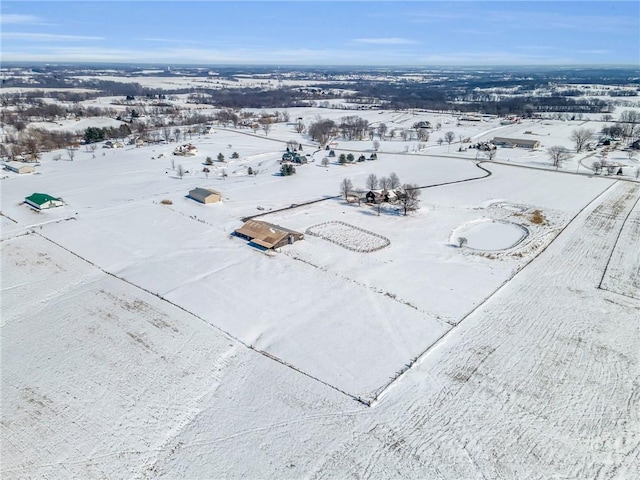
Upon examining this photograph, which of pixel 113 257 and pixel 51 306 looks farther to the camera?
pixel 113 257

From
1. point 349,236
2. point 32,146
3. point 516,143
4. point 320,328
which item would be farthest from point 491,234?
point 32,146

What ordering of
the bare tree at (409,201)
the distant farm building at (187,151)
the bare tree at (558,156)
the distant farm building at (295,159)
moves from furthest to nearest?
the distant farm building at (187,151)
the distant farm building at (295,159)
the bare tree at (558,156)
the bare tree at (409,201)

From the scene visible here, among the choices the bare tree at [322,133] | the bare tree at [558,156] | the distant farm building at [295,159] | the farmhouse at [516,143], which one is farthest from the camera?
the bare tree at [322,133]

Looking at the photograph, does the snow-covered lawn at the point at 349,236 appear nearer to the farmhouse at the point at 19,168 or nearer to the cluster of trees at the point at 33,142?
the farmhouse at the point at 19,168

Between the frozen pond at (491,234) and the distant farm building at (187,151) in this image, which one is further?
the distant farm building at (187,151)

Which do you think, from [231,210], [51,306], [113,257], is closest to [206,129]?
[231,210]

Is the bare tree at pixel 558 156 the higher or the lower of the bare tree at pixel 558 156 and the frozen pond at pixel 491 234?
the higher

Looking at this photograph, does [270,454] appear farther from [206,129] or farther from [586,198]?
[206,129]

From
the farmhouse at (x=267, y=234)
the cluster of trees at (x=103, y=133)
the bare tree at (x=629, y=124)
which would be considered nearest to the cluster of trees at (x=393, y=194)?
the farmhouse at (x=267, y=234)
